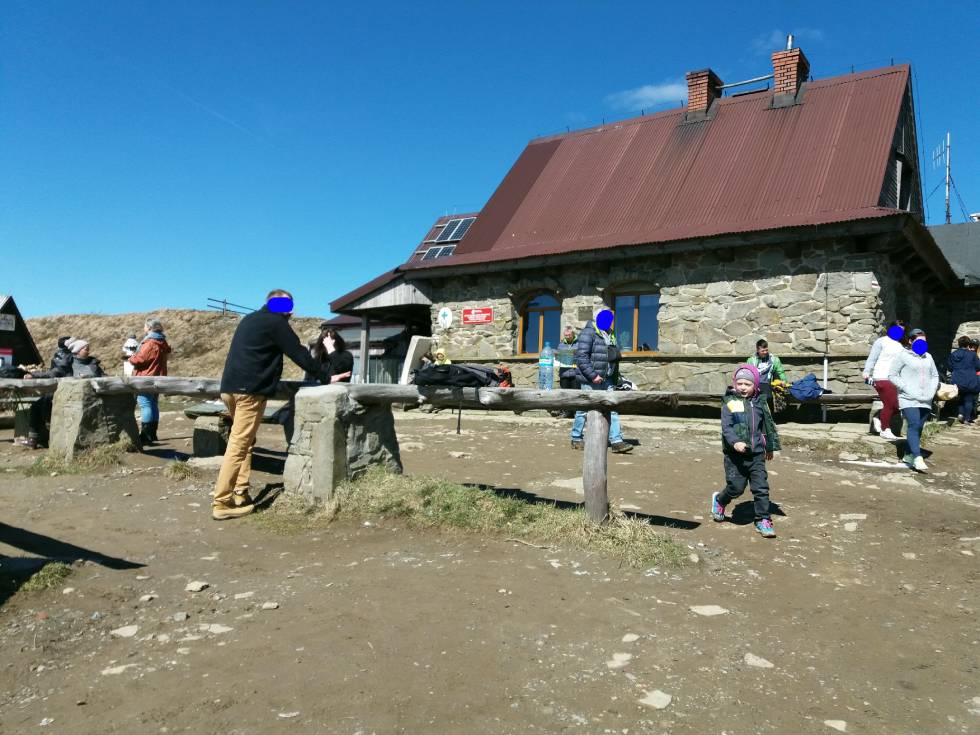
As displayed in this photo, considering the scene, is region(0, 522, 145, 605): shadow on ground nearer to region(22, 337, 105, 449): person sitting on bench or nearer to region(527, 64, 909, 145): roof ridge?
region(22, 337, 105, 449): person sitting on bench

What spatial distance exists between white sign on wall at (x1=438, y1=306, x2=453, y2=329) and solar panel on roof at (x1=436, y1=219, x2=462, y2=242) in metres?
3.20

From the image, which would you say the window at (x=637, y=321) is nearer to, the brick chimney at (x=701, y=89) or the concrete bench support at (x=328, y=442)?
the brick chimney at (x=701, y=89)

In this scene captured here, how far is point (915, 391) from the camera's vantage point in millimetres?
7527

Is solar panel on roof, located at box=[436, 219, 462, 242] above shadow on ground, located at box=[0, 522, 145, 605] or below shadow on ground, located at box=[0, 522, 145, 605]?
above

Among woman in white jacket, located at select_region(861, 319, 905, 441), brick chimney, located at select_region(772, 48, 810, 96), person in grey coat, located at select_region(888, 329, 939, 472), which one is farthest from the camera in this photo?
brick chimney, located at select_region(772, 48, 810, 96)

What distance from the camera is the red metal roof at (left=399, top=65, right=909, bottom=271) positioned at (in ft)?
39.4

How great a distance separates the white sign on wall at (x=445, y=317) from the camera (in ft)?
51.8

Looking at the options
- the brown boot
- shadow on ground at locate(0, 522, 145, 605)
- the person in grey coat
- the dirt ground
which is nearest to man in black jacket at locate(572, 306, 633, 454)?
the dirt ground

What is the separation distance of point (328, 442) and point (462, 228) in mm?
14088

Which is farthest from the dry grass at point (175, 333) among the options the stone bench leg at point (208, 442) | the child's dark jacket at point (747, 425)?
the child's dark jacket at point (747, 425)

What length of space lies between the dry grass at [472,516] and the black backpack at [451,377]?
34.5 inches

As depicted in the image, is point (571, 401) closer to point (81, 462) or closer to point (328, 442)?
point (328, 442)

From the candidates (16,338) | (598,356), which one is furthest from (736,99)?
(16,338)

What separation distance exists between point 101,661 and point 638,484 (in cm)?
492
